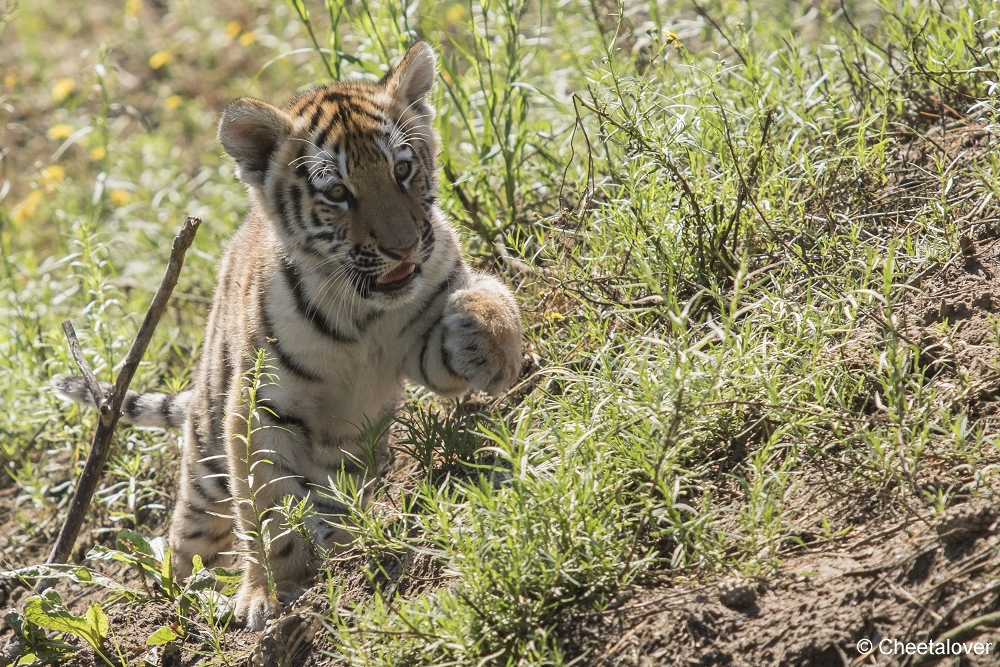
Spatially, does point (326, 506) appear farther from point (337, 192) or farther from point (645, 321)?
point (645, 321)

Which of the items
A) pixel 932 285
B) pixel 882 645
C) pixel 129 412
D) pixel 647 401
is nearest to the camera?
pixel 882 645

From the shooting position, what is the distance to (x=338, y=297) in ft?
12.9

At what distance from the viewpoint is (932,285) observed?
11.1ft

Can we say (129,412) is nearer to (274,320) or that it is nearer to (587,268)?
(274,320)

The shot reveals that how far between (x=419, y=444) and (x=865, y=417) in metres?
1.64

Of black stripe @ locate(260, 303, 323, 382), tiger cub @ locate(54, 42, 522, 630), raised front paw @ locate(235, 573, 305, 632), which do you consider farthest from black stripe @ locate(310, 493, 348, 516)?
black stripe @ locate(260, 303, 323, 382)

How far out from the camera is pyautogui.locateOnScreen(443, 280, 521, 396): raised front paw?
3734 millimetres

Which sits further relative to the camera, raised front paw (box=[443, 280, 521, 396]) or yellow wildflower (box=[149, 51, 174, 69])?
yellow wildflower (box=[149, 51, 174, 69])

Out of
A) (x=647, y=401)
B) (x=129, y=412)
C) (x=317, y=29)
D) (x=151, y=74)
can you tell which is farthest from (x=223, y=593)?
(x=151, y=74)

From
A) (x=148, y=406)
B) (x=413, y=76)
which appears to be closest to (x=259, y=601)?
(x=148, y=406)

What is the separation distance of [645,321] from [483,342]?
2.26ft

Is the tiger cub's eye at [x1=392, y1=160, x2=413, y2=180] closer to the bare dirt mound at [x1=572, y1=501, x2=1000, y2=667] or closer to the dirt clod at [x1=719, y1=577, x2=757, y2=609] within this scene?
the bare dirt mound at [x1=572, y1=501, x2=1000, y2=667]

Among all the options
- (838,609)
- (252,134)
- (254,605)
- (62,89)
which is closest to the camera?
(838,609)

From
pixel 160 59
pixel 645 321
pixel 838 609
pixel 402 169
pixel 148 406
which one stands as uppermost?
pixel 160 59
